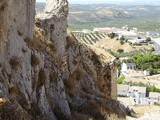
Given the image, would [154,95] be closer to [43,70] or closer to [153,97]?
[153,97]

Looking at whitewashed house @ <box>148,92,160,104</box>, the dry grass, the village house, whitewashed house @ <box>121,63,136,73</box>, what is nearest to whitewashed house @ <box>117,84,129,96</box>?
the village house

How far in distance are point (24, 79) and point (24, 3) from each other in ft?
12.0

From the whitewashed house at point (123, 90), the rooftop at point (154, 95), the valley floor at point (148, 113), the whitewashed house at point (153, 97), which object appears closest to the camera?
the valley floor at point (148, 113)

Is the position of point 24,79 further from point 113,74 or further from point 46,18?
point 113,74

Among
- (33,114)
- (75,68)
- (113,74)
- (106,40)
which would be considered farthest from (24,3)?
(106,40)

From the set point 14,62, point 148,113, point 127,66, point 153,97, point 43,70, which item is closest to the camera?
point 14,62

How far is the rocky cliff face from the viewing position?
45.4ft

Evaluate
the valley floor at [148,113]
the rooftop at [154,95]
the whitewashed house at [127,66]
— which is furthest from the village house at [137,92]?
the valley floor at [148,113]

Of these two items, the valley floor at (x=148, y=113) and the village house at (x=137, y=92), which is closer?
the valley floor at (x=148, y=113)

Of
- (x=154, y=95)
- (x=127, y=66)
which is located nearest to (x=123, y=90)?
(x=154, y=95)

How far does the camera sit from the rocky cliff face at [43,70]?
1384 cm

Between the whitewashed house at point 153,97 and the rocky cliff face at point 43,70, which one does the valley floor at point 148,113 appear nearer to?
the rocky cliff face at point 43,70

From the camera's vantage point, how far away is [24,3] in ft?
54.8

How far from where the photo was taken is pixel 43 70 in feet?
55.6
